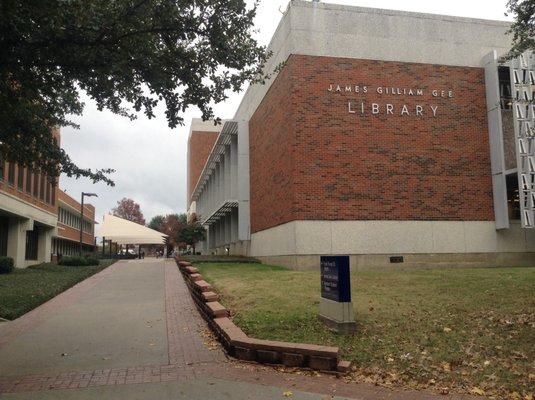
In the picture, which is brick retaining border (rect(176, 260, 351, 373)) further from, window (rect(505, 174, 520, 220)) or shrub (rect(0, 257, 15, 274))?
shrub (rect(0, 257, 15, 274))

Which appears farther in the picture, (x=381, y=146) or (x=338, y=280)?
(x=381, y=146)

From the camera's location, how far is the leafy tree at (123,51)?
291 inches

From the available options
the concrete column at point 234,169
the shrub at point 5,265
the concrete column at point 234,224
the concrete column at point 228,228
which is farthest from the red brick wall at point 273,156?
the shrub at point 5,265

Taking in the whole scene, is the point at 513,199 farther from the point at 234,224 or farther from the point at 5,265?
the point at 5,265

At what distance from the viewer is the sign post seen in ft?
27.5

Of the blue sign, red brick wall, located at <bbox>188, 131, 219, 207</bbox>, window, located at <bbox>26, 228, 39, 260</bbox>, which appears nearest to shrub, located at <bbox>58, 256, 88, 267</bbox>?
window, located at <bbox>26, 228, 39, 260</bbox>

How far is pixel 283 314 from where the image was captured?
958 centimetres

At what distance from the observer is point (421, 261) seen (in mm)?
19438

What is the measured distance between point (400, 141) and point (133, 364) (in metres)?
14.8

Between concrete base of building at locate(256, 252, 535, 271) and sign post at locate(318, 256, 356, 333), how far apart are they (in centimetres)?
964

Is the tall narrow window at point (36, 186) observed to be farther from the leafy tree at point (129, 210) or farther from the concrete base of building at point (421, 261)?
the leafy tree at point (129, 210)

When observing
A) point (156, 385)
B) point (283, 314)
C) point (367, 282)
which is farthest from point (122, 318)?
point (367, 282)

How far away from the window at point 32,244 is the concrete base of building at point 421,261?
1985cm

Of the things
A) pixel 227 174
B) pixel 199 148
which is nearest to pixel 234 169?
pixel 227 174
